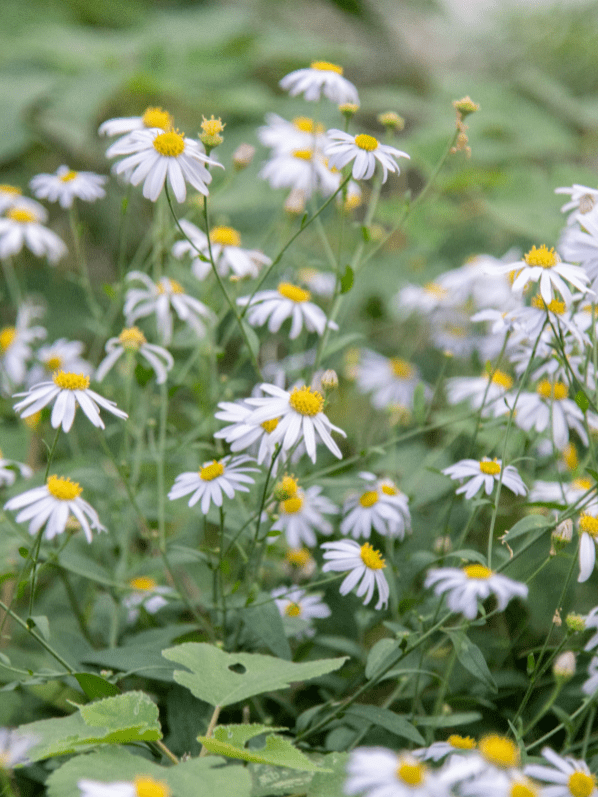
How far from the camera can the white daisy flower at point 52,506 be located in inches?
31.6

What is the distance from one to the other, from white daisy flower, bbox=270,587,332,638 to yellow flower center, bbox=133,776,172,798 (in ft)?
1.39

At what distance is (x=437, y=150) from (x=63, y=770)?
6.93 ft

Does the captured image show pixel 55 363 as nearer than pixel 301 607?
No

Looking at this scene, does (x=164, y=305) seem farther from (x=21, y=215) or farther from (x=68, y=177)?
(x=21, y=215)

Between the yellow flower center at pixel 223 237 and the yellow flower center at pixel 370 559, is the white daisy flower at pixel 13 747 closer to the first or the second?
the yellow flower center at pixel 370 559

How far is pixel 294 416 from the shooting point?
2.68 feet

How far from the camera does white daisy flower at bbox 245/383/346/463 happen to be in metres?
0.80

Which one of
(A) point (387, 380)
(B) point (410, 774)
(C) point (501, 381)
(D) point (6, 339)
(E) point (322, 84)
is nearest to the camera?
(B) point (410, 774)

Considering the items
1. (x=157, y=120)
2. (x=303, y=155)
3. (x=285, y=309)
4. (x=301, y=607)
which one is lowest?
(x=301, y=607)

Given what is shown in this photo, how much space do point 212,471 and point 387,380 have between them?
923mm

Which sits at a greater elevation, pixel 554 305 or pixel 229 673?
pixel 554 305

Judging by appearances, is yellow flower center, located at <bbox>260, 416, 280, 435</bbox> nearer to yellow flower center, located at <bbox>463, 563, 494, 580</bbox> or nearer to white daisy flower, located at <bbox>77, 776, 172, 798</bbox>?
yellow flower center, located at <bbox>463, 563, 494, 580</bbox>

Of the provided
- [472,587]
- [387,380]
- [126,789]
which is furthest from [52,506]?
[387,380]

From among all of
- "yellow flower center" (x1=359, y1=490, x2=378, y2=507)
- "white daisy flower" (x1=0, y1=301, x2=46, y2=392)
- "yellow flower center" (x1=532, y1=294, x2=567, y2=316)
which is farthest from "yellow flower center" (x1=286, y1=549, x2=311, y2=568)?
"white daisy flower" (x1=0, y1=301, x2=46, y2=392)
